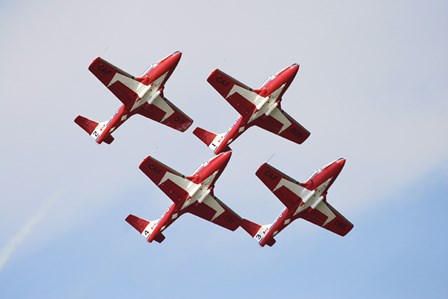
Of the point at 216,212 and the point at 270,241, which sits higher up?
the point at 270,241

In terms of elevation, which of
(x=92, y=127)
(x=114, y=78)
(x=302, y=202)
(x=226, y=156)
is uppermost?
(x=302, y=202)

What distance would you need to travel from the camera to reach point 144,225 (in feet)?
468

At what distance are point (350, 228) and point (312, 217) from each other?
424 centimetres

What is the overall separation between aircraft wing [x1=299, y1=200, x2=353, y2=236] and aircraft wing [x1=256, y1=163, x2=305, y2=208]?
2.37m

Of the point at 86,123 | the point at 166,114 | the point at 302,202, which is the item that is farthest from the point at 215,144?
the point at 86,123

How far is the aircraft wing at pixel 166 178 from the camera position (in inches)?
5325

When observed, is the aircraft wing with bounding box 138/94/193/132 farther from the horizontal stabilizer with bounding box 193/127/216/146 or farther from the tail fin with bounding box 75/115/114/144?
the tail fin with bounding box 75/115/114/144

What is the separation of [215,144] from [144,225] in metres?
9.67

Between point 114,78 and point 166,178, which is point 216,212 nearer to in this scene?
point 166,178

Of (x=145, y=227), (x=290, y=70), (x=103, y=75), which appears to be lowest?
(x=145, y=227)

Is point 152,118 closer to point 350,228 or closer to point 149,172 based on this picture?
point 149,172

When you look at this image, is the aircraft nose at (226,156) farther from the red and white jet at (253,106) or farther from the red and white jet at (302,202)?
the red and white jet at (253,106)

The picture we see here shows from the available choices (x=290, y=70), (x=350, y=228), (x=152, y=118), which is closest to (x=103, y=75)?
(x=152, y=118)

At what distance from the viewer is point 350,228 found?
14525 centimetres
